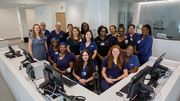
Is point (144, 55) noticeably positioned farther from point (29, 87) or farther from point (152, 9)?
point (152, 9)

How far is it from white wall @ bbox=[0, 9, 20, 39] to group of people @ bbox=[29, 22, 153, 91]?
26.5 ft

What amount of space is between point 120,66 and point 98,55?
93 centimetres

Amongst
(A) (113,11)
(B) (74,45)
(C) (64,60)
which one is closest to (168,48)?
(A) (113,11)

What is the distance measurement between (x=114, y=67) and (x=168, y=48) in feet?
8.79

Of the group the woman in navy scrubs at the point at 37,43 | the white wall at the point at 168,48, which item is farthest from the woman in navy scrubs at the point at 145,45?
the woman in navy scrubs at the point at 37,43

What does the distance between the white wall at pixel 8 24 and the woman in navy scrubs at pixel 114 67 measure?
10172mm

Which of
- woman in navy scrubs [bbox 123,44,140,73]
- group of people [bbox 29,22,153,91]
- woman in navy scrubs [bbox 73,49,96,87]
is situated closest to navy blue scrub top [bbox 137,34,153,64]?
group of people [bbox 29,22,153,91]

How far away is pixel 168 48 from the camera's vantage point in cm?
394

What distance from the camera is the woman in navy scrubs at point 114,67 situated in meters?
2.22

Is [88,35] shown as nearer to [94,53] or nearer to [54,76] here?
[94,53]

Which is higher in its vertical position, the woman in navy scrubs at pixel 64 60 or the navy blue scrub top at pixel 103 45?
the navy blue scrub top at pixel 103 45

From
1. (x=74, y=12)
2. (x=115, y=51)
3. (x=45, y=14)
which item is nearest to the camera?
(x=115, y=51)

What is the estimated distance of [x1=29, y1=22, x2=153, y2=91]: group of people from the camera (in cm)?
229

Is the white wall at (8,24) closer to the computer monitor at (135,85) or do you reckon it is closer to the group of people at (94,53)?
the group of people at (94,53)
